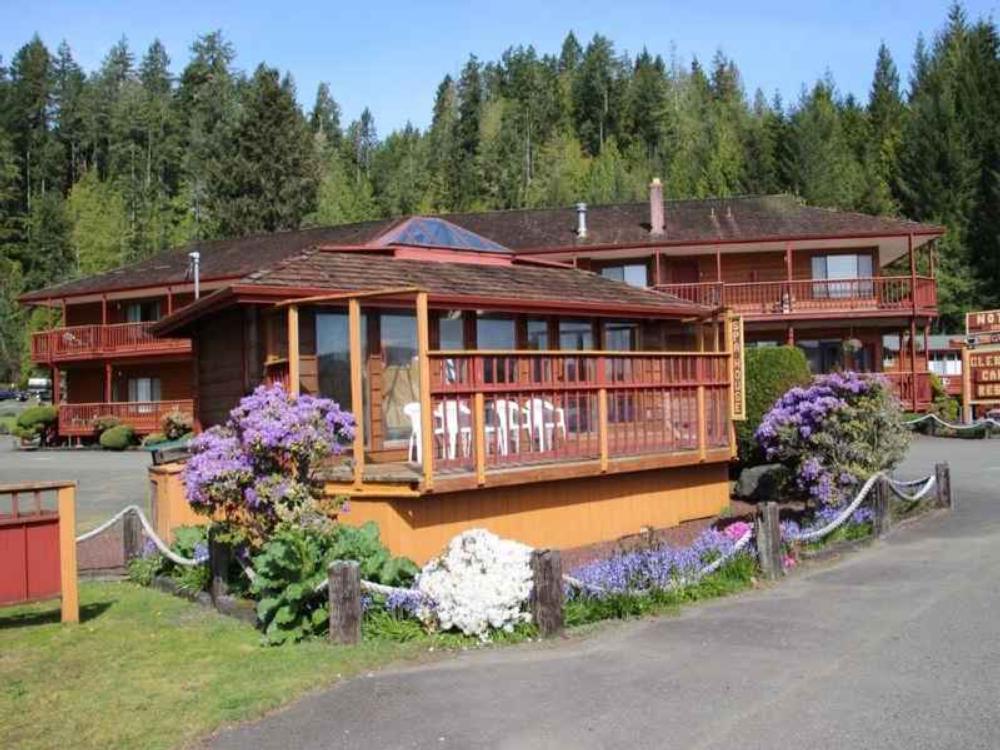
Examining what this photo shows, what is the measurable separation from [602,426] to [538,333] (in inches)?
186

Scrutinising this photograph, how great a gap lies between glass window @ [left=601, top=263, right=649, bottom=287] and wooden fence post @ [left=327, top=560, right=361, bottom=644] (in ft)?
102

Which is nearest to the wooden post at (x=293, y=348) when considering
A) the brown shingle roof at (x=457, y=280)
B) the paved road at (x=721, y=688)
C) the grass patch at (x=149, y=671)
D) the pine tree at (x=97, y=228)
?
the brown shingle roof at (x=457, y=280)

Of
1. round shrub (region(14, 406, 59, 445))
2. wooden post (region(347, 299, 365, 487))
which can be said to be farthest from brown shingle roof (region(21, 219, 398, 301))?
wooden post (region(347, 299, 365, 487))

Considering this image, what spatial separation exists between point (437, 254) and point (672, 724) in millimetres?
11319

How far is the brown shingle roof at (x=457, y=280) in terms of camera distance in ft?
43.3

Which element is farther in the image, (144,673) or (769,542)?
(769,542)

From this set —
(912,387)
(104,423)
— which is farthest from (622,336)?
(104,423)

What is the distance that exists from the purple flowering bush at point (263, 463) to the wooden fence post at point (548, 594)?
2164 millimetres

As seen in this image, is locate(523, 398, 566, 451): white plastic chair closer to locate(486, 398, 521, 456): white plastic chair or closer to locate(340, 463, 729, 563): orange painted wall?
locate(486, 398, 521, 456): white plastic chair

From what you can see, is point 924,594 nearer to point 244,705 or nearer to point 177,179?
point 244,705

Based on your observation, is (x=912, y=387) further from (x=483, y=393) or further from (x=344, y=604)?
(x=344, y=604)

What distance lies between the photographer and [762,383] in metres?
16.7

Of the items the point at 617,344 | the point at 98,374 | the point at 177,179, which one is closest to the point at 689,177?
the point at 98,374

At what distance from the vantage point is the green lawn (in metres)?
6.03
